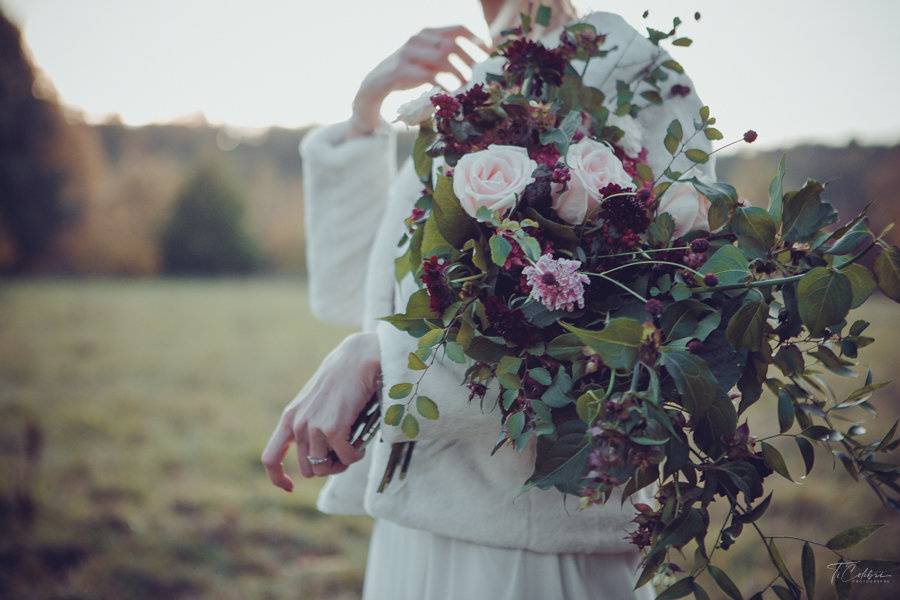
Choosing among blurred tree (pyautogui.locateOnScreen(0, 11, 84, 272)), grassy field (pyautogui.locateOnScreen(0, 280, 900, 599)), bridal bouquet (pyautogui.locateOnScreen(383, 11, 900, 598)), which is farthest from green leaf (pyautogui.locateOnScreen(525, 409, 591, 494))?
blurred tree (pyautogui.locateOnScreen(0, 11, 84, 272))

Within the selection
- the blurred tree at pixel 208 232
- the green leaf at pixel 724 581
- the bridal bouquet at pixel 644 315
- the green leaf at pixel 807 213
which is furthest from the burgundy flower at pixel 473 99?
the blurred tree at pixel 208 232

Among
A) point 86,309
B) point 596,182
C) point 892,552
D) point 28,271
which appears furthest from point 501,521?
point 28,271

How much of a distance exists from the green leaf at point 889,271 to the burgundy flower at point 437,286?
53cm

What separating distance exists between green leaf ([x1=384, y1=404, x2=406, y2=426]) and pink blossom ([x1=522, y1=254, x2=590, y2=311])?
0.94ft

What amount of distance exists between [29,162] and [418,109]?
15.3m

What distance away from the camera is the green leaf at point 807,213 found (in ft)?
2.64

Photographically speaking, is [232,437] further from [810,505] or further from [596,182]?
[596,182]

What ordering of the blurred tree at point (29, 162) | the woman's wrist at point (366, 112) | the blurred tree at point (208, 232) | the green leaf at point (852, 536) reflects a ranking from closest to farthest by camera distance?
the green leaf at point (852, 536) < the woman's wrist at point (366, 112) < the blurred tree at point (29, 162) < the blurred tree at point (208, 232)

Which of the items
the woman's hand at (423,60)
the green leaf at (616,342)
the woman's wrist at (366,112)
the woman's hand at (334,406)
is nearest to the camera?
the green leaf at (616,342)

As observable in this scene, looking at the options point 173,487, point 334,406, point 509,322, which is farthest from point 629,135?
point 173,487

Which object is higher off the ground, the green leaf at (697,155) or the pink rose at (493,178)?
the green leaf at (697,155)

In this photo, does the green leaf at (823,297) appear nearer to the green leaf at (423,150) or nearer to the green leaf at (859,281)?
the green leaf at (859,281)

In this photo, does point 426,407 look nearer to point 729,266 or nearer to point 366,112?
point 729,266

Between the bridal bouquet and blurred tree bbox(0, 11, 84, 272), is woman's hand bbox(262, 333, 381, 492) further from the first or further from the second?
blurred tree bbox(0, 11, 84, 272)
